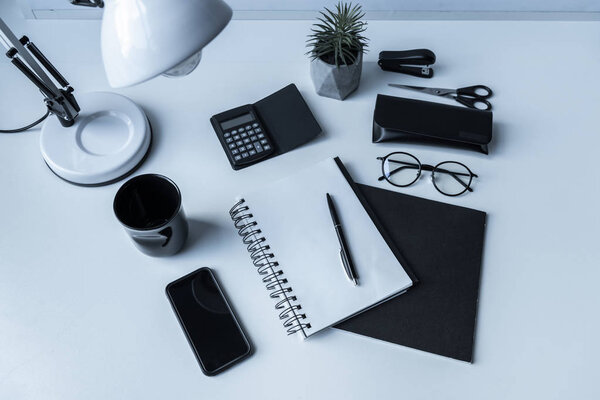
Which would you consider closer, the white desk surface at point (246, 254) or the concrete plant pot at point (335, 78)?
the white desk surface at point (246, 254)

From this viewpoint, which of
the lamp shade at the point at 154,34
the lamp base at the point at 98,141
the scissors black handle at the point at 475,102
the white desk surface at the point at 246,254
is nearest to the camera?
the lamp shade at the point at 154,34

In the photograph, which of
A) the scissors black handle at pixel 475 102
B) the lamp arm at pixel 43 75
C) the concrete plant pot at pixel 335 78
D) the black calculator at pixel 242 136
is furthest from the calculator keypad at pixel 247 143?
the scissors black handle at pixel 475 102

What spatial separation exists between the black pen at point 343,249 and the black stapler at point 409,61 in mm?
338

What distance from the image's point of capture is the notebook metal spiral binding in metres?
0.78

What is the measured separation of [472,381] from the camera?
0.75m

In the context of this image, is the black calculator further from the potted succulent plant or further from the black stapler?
the black stapler

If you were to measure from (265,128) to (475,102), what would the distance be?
41 cm

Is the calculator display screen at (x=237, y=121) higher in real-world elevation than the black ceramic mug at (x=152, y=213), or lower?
higher

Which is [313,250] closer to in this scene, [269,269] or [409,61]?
[269,269]

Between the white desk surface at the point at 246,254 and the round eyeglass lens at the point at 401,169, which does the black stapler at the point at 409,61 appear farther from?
the round eyeglass lens at the point at 401,169

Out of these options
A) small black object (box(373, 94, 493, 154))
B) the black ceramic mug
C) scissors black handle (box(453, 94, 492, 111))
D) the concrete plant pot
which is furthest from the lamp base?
scissors black handle (box(453, 94, 492, 111))

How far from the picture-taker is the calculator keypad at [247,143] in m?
0.92

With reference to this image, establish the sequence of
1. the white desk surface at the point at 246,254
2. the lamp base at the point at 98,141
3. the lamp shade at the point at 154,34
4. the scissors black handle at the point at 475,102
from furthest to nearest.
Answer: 1. the scissors black handle at the point at 475,102
2. the lamp base at the point at 98,141
3. the white desk surface at the point at 246,254
4. the lamp shade at the point at 154,34

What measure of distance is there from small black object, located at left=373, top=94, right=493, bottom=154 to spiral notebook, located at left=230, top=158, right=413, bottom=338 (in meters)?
0.12
